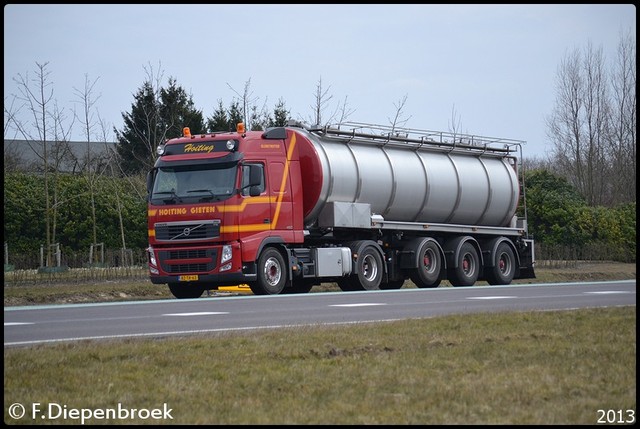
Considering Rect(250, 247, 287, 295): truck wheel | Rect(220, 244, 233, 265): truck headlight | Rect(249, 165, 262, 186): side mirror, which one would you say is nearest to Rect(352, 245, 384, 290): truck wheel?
Rect(250, 247, 287, 295): truck wheel

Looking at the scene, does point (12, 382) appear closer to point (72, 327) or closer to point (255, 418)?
point (255, 418)

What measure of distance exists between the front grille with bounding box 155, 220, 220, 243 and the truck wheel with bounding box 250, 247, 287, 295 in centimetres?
131

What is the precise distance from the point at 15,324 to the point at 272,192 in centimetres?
1038

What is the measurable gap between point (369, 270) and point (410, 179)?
280 centimetres

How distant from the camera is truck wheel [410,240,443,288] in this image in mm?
31172

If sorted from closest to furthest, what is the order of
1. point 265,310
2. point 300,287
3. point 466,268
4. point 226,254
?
point 265,310 < point 226,254 < point 300,287 < point 466,268

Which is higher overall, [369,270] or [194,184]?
[194,184]

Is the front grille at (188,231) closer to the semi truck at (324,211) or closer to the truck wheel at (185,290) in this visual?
the semi truck at (324,211)

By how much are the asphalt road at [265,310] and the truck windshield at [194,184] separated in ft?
10.3

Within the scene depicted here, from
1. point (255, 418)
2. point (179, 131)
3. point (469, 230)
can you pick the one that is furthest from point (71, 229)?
point (255, 418)

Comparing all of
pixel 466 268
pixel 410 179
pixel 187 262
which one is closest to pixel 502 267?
pixel 466 268

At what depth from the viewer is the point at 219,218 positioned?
1009 inches

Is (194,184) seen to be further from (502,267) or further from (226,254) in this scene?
(502,267)

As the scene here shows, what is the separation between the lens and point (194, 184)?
26.1 m
